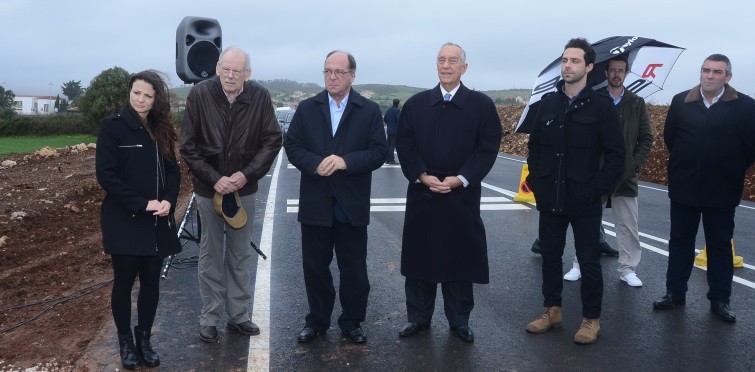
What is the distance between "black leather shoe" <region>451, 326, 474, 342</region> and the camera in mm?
5008

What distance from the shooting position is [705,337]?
16.8 ft

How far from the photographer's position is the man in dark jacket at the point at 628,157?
20.1 ft

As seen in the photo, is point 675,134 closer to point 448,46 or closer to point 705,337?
point 705,337

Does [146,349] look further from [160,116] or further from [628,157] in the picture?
[628,157]

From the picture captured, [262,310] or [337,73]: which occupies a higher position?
[337,73]

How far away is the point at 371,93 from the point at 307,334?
3648 inches

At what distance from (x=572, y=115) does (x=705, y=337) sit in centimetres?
188

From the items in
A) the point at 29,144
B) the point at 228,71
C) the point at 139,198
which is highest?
the point at 228,71

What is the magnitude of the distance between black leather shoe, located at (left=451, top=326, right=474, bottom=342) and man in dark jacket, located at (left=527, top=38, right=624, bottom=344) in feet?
1.67

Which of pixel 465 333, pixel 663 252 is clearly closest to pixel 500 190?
pixel 663 252

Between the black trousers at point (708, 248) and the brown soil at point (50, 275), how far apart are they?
4.60m

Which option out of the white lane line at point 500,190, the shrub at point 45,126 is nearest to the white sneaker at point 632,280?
the white lane line at point 500,190

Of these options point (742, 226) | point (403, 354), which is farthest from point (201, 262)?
point (742, 226)

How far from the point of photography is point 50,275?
7.04m
